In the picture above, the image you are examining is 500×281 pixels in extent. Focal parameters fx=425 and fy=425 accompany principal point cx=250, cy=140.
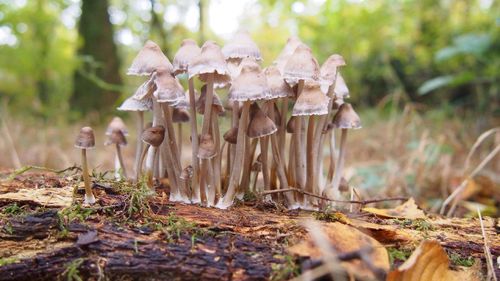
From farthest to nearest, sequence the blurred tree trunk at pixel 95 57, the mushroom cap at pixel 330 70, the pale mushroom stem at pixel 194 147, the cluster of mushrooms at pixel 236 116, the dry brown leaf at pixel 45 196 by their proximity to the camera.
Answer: the blurred tree trunk at pixel 95 57, the mushroom cap at pixel 330 70, the pale mushroom stem at pixel 194 147, the cluster of mushrooms at pixel 236 116, the dry brown leaf at pixel 45 196

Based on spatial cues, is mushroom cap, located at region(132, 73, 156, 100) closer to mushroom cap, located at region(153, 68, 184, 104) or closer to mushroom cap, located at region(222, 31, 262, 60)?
mushroom cap, located at region(153, 68, 184, 104)

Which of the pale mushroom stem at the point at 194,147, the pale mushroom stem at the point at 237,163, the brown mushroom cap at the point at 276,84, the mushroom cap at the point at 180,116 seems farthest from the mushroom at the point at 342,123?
the mushroom cap at the point at 180,116

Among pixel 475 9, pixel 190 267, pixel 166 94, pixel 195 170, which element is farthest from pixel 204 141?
pixel 475 9

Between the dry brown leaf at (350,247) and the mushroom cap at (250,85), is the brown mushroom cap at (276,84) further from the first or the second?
the dry brown leaf at (350,247)

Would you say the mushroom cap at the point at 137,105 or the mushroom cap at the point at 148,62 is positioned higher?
the mushroom cap at the point at 148,62

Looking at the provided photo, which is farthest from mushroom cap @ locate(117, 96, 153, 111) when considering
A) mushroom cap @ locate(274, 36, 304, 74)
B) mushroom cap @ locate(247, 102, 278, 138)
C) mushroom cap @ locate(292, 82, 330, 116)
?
mushroom cap @ locate(292, 82, 330, 116)

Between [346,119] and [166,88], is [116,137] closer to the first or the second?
[166,88]

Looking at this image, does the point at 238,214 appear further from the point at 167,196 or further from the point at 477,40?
the point at 477,40
